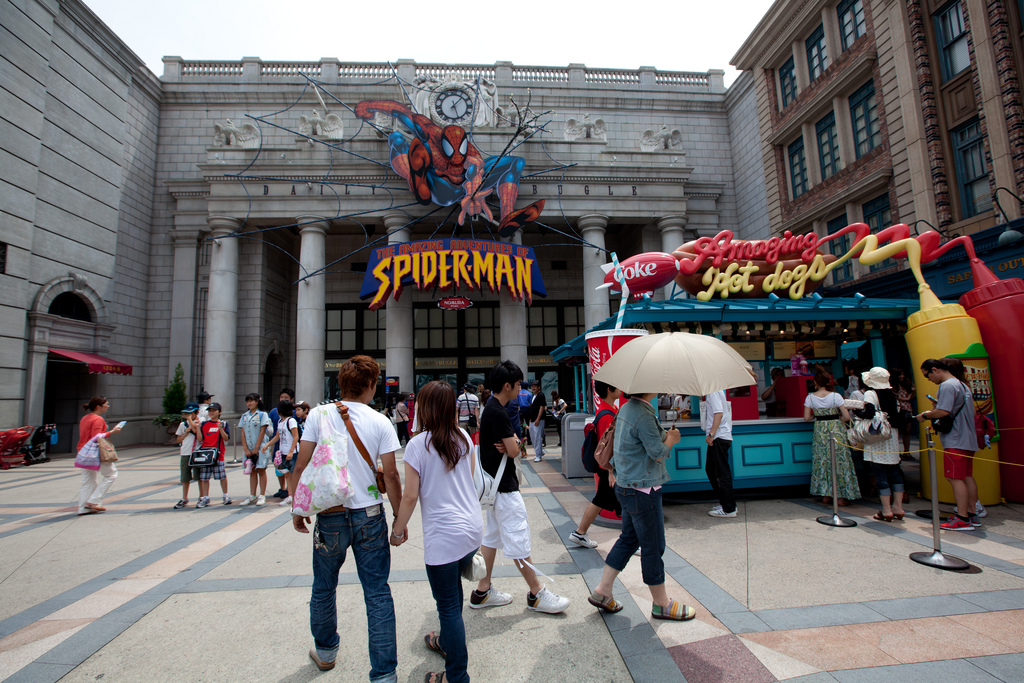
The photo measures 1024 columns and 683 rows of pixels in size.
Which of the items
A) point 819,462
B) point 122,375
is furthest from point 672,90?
point 122,375

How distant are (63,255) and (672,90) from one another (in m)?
25.7

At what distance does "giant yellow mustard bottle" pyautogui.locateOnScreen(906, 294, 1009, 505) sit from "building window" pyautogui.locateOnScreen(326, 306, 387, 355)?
847 inches

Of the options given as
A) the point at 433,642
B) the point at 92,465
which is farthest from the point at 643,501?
the point at 92,465

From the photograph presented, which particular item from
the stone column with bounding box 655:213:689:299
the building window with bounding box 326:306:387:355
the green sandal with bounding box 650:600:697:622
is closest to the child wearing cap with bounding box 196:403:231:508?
the green sandal with bounding box 650:600:697:622

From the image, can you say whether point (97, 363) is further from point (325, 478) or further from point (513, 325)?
point (325, 478)

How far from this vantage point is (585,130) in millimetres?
20609

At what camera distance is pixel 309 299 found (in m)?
18.5

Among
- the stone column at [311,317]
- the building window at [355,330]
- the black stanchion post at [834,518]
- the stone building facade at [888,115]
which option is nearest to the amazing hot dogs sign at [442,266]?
the stone column at [311,317]

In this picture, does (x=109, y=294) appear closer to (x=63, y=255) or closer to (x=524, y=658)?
(x=63, y=255)

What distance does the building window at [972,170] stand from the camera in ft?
37.4

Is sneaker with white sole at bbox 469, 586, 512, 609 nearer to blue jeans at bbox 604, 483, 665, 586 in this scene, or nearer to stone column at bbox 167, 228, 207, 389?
blue jeans at bbox 604, 483, 665, 586

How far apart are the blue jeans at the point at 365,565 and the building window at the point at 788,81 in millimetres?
21826

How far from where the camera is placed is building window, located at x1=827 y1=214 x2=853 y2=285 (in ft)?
51.2

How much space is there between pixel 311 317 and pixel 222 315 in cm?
362
